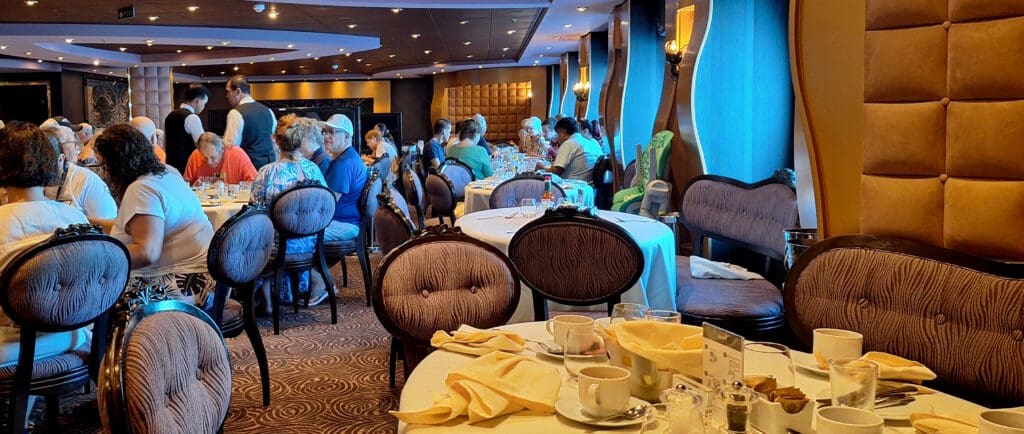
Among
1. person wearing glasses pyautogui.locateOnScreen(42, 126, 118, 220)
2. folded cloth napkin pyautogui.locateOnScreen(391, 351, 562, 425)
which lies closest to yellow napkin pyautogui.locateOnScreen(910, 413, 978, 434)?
folded cloth napkin pyautogui.locateOnScreen(391, 351, 562, 425)

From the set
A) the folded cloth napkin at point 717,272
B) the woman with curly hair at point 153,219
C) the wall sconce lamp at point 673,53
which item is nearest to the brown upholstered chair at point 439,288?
the woman with curly hair at point 153,219

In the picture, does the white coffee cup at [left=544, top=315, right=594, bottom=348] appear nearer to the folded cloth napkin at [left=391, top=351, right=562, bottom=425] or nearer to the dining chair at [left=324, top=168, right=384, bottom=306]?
the folded cloth napkin at [left=391, top=351, right=562, bottom=425]

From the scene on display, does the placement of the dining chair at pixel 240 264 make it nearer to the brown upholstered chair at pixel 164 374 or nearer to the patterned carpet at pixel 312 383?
the patterned carpet at pixel 312 383

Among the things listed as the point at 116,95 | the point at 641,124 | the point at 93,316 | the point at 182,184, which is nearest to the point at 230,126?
the point at 182,184

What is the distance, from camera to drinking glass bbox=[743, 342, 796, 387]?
151cm

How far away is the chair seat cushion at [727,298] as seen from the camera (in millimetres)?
3564

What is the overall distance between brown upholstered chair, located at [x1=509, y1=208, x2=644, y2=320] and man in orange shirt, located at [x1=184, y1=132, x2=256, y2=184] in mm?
3895

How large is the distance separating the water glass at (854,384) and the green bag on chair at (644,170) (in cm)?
482

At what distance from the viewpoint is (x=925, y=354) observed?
7.45 ft

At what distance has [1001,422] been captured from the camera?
1224 mm

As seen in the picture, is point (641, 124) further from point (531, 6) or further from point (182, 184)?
point (182, 184)

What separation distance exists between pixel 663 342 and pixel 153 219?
268 cm

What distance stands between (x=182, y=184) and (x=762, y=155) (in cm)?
409

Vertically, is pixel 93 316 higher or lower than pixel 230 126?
lower
